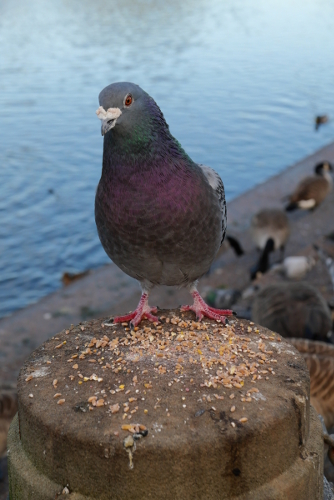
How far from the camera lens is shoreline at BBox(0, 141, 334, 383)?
6777 mm

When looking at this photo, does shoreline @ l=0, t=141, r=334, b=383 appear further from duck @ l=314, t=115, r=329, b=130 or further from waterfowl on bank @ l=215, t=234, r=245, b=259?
duck @ l=314, t=115, r=329, b=130

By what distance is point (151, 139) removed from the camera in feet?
9.30

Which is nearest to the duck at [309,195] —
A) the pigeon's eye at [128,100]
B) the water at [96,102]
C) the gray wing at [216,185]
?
the water at [96,102]

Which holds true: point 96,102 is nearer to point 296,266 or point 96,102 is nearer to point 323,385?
point 296,266

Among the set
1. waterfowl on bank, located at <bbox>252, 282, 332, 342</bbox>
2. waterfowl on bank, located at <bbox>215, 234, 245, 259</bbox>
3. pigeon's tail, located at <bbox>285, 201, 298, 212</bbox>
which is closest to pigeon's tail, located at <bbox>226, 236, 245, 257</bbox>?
waterfowl on bank, located at <bbox>215, 234, 245, 259</bbox>

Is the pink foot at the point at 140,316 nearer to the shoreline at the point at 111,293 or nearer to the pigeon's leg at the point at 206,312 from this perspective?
the pigeon's leg at the point at 206,312

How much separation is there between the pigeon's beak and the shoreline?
3.81 metres

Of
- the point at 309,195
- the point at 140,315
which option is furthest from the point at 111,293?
the point at 140,315

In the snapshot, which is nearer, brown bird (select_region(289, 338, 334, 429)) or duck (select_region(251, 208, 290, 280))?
brown bird (select_region(289, 338, 334, 429))

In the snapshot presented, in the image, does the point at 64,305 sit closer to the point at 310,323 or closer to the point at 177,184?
the point at 310,323

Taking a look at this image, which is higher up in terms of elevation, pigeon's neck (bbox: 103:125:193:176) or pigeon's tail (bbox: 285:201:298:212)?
pigeon's neck (bbox: 103:125:193:176)

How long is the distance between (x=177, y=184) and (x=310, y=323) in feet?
10.6

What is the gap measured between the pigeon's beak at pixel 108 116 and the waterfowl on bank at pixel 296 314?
11.0 feet

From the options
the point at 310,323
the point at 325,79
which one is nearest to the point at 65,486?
the point at 310,323
